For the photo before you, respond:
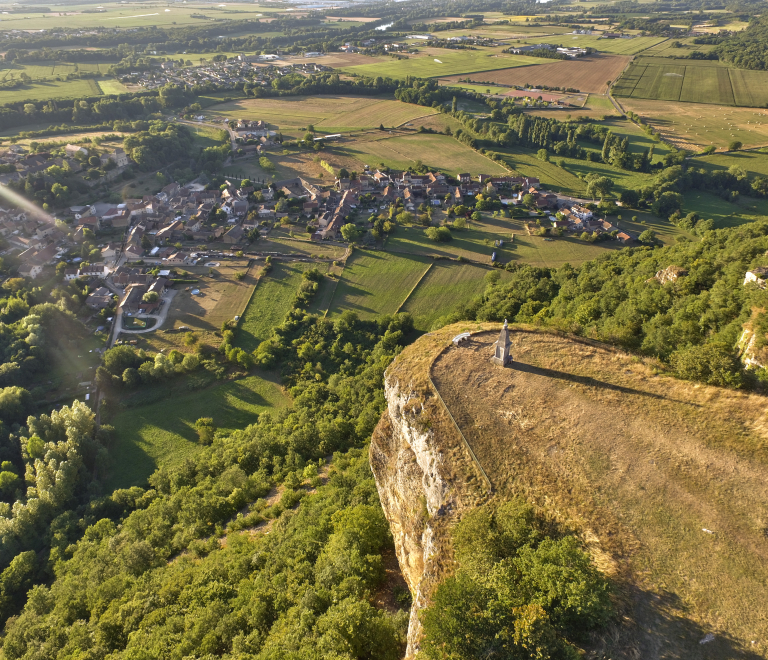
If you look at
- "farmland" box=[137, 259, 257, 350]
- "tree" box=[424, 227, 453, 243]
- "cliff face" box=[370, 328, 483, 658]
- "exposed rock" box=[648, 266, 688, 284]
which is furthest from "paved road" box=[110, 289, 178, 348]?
"exposed rock" box=[648, 266, 688, 284]

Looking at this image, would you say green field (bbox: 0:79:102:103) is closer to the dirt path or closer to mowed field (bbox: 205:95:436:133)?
mowed field (bbox: 205:95:436:133)

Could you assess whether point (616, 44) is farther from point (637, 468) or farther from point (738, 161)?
point (637, 468)

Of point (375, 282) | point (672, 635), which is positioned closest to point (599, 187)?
point (375, 282)

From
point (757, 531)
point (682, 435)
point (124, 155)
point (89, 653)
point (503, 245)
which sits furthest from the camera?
point (124, 155)

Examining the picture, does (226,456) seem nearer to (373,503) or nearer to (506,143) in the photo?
(373,503)

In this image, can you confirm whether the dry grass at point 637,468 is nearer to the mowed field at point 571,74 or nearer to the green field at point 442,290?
the green field at point 442,290

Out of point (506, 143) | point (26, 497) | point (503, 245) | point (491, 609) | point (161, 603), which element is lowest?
point (26, 497)

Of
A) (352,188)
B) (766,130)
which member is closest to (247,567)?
(352,188)

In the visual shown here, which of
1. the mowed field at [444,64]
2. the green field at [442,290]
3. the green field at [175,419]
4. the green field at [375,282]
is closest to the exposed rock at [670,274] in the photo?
the green field at [442,290]
